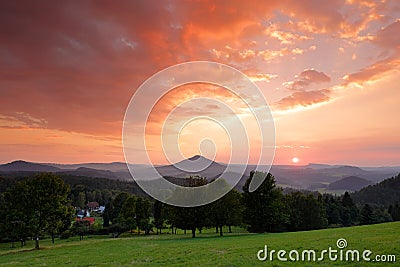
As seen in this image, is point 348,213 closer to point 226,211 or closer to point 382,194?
point 226,211

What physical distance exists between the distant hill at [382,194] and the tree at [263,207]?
12327 cm

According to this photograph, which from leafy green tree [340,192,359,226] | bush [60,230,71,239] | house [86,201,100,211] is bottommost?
house [86,201,100,211]

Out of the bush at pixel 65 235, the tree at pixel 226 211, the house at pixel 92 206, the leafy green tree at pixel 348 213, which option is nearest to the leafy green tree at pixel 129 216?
the bush at pixel 65 235

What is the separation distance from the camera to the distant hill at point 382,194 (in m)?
146

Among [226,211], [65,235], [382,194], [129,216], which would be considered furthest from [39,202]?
[382,194]

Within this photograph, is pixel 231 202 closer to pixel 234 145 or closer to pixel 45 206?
pixel 234 145

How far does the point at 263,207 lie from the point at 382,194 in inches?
5526

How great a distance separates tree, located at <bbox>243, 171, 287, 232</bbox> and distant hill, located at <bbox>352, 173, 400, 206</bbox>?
123 m

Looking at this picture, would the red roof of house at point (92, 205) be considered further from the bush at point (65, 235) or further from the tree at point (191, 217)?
the tree at point (191, 217)

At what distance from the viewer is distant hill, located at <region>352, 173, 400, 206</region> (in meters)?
146

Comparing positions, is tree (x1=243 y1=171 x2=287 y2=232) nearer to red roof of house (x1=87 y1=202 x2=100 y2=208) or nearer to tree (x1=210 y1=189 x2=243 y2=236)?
tree (x1=210 y1=189 x2=243 y2=236)

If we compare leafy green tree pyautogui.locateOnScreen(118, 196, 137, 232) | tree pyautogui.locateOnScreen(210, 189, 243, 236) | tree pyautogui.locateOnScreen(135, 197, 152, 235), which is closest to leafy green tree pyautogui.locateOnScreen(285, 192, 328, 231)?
tree pyautogui.locateOnScreen(210, 189, 243, 236)

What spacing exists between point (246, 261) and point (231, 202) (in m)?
28.6

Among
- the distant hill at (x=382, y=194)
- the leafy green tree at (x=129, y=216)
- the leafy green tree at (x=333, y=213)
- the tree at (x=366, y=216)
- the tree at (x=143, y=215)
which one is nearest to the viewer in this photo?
the leafy green tree at (x=129, y=216)
